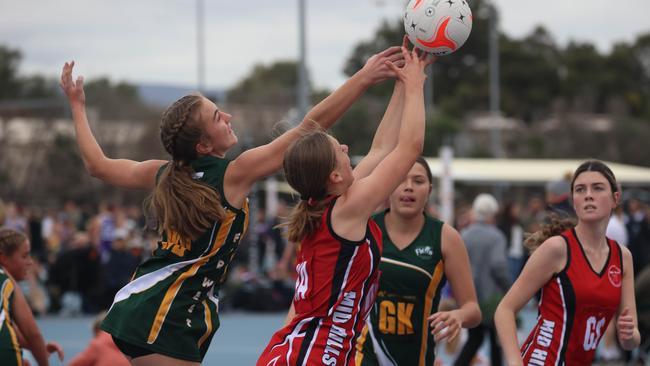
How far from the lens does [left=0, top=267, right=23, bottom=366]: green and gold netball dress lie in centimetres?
518

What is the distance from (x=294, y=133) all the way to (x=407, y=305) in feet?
4.81

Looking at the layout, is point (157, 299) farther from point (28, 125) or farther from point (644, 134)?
point (644, 134)

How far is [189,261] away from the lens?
160 inches

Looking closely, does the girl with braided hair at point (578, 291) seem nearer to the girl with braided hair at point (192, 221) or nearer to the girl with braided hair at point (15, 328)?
the girl with braided hair at point (192, 221)

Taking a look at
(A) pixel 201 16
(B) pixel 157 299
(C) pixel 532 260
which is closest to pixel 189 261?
(B) pixel 157 299

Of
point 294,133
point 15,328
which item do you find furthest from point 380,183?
point 15,328

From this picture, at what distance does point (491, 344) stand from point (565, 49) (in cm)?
5934

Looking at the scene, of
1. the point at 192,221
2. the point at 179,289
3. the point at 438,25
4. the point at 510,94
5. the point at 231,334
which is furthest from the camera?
the point at 510,94

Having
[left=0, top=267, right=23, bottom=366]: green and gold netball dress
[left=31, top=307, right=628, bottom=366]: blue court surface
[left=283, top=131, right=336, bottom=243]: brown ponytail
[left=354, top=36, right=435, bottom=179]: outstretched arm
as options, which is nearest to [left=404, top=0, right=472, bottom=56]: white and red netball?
[left=354, top=36, right=435, bottom=179]: outstretched arm

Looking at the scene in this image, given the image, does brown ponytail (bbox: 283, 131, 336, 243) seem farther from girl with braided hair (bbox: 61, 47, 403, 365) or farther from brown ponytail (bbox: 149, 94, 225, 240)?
brown ponytail (bbox: 149, 94, 225, 240)

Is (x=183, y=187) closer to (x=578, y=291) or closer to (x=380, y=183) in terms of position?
(x=380, y=183)

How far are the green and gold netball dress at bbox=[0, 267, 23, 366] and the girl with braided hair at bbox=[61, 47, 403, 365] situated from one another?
132cm

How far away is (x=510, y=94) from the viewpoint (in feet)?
204

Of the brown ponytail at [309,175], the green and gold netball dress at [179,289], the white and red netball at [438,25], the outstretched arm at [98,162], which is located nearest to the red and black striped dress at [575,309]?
the white and red netball at [438,25]
